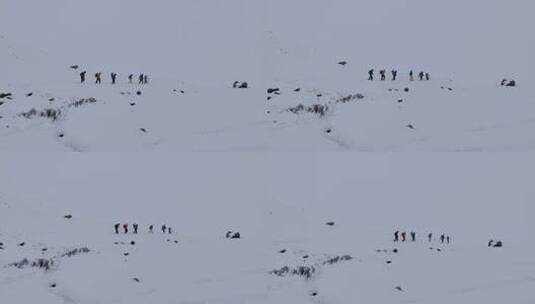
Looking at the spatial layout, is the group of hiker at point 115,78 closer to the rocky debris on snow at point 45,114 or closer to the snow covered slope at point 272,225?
the rocky debris on snow at point 45,114

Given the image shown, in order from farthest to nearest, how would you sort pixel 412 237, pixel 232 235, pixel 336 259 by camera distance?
pixel 412 237
pixel 232 235
pixel 336 259

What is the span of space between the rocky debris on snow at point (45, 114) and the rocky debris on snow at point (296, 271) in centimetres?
559

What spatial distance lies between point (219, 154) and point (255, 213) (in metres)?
1.23

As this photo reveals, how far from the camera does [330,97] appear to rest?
58.5ft

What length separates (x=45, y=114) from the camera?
17156 mm

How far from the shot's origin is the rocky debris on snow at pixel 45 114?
1705 centimetres

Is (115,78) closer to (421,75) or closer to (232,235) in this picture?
(232,235)

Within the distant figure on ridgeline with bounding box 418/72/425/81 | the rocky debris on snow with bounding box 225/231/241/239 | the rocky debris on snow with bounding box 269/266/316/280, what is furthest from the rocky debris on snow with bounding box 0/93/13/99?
the distant figure on ridgeline with bounding box 418/72/425/81

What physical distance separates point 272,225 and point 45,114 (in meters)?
5.17

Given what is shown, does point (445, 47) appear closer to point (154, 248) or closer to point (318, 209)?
point (318, 209)

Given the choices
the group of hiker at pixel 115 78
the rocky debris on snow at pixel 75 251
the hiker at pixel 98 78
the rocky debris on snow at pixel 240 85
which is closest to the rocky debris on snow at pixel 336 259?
the rocky debris on snow at pixel 75 251

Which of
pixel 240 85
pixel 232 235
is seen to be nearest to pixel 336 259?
pixel 232 235

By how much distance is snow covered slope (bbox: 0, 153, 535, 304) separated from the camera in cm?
1410

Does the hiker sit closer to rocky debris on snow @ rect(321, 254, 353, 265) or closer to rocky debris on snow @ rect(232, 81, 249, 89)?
rocky debris on snow @ rect(232, 81, 249, 89)
